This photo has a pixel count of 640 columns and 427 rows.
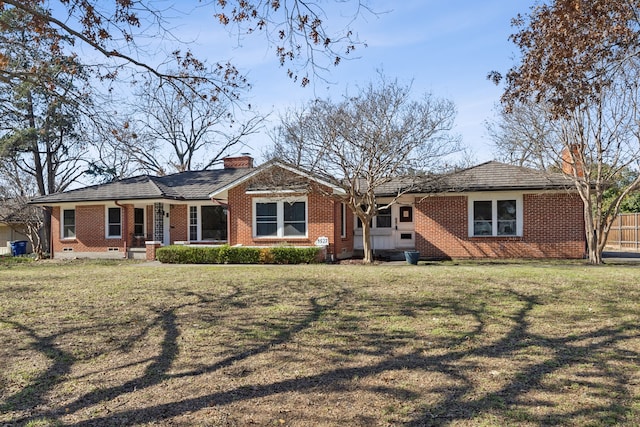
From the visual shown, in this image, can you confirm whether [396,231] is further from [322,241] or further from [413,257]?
[413,257]

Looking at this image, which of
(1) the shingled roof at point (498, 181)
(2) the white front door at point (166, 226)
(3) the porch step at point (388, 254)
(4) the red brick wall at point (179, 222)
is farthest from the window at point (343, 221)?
(2) the white front door at point (166, 226)

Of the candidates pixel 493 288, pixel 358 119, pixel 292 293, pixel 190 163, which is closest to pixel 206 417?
pixel 292 293

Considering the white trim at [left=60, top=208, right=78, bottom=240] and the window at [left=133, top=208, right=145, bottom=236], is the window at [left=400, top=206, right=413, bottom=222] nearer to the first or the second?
the window at [left=133, top=208, right=145, bottom=236]

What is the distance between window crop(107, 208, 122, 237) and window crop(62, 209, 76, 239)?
78.3 inches

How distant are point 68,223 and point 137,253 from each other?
434cm

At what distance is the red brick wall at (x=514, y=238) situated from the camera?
18.9 meters

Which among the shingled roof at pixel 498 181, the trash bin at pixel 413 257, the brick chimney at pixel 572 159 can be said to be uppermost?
the brick chimney at pixel 572 159

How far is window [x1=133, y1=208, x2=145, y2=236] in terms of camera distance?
23.5 meters

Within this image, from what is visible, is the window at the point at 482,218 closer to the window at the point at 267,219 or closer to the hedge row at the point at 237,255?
the hedge row at the point at 237,255

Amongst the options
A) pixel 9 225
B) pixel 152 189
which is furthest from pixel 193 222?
pixel 9 225

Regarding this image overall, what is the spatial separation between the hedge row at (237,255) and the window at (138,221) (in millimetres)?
5093

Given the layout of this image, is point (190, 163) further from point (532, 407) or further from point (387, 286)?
point (532, 407)

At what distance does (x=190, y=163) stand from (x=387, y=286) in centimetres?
3163

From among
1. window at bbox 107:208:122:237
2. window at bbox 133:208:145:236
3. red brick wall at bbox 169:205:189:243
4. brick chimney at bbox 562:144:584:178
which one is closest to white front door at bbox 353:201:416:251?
brick chimney at bbox 562:144:584:178
